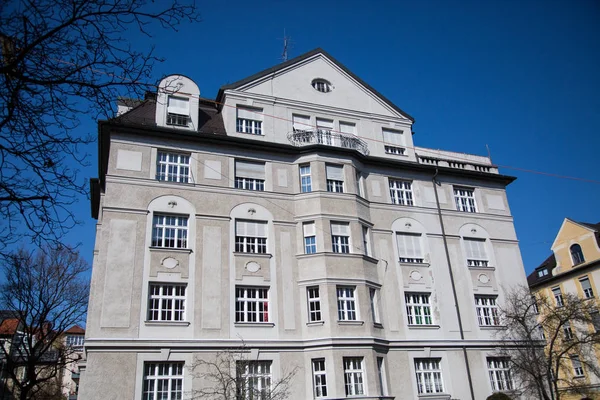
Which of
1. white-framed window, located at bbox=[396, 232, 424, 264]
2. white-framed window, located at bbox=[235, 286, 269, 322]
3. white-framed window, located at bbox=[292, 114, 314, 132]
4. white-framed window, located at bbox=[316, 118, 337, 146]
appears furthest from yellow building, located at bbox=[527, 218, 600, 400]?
white-framed window, located at bbox=[235, 286, 269, 322]

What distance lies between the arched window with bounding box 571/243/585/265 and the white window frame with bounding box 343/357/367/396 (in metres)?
31.6

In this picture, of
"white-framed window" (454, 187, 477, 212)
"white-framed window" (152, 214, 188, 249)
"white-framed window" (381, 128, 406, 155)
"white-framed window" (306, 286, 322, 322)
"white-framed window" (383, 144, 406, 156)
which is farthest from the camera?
"white-framed window" (454, 187, 477, 212)

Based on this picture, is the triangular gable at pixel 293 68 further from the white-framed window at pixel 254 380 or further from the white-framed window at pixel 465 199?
the white-framed window at pixel 254 380

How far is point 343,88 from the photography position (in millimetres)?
31234

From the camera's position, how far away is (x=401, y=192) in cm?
2989

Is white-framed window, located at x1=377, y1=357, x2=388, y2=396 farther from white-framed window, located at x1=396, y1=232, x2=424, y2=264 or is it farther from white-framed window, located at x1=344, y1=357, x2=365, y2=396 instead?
white-framed window, located at x1=396, y1=232, x2=424, y2=264

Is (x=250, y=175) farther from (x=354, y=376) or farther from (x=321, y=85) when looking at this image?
(x=354, y=376)

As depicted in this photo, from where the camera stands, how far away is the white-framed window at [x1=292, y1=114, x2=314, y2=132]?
2883 cm

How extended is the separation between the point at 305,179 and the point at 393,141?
23.8ft

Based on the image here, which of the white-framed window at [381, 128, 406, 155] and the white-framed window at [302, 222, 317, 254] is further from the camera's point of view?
the white-framed window at [381, 128, 406, 155]

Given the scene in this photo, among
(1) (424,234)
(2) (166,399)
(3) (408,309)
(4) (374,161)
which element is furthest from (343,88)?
(2) (166,399)

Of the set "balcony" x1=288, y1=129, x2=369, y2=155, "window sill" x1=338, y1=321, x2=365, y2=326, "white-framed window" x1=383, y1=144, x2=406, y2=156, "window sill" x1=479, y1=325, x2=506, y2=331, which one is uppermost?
"white-framed window" x1=383, y1=144, x2=406, y2=156

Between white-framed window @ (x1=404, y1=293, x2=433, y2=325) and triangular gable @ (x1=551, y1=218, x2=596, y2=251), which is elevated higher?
triangular gable @ (x1=551, y1=218, x2=596, y2=251)

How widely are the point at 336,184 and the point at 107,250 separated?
11.9 meters
